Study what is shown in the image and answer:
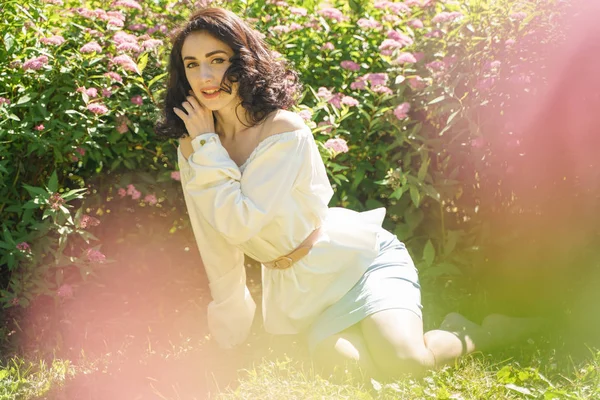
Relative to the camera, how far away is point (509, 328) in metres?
3.11

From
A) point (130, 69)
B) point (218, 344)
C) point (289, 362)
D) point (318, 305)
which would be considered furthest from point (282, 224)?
point (130, 69)

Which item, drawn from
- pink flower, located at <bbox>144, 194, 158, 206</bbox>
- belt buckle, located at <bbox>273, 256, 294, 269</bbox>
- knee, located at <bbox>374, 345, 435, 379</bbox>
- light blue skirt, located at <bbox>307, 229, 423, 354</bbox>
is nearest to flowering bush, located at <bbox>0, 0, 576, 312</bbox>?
pink flower, located at <bbox>144, 194, 158, 206</bbox>

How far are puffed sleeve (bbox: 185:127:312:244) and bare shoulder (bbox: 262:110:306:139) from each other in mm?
34

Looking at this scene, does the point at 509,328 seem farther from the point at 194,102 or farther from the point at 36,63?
the point at 36,63

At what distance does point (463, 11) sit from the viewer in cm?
341

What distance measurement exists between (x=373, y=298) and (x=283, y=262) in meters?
0.36

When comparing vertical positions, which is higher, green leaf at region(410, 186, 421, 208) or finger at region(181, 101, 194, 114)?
finger at region(181, 101, 194, 114)

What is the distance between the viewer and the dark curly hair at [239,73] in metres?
2.77

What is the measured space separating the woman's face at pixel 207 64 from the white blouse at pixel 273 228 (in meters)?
0.16

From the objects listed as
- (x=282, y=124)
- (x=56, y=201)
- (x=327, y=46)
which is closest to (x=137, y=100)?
(x=56, y=201)

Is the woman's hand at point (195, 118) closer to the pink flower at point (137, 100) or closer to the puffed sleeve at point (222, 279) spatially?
the puffed sleeve at point (222, 279)

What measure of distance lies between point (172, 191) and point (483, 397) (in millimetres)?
1655

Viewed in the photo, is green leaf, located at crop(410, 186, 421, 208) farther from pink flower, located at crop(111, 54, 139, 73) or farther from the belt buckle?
pink flower, located at crop(111, 54, 139, 73)

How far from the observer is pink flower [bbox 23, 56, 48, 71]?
3.13m
